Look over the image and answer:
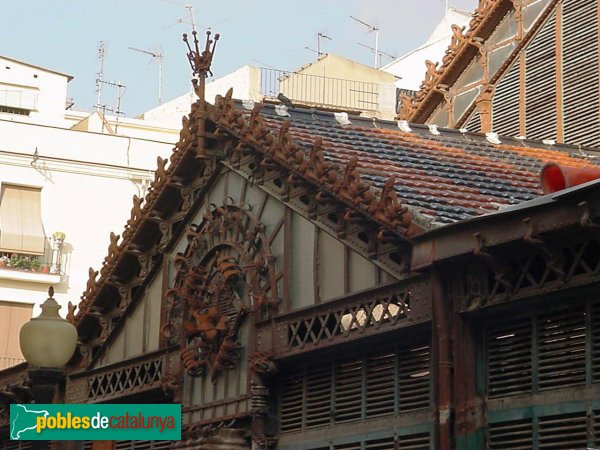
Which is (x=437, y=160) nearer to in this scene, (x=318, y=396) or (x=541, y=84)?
(x=318, y=396)

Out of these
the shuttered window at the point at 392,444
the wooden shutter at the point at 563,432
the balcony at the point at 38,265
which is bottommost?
the wooden shutter at the point at 563,432

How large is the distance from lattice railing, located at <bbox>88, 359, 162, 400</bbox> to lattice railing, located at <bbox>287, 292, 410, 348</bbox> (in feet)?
12.3

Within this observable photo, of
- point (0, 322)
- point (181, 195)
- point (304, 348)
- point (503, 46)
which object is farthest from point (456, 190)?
point (0, 322)

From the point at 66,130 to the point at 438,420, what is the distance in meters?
30.7

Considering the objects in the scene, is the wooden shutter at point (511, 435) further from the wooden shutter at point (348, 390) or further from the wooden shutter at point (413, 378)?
the wooden shutter at point (348, 390)

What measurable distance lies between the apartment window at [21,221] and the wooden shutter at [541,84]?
20.6m

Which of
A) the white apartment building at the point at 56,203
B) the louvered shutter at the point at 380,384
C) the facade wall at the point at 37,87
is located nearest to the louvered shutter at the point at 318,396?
the louvered shutter at the point at 380,384

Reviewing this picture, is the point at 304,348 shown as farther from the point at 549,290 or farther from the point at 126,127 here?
→ the point at 126,127

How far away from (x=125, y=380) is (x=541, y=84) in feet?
30.6

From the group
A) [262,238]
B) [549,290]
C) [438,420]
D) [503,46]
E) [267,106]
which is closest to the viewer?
[549,290]

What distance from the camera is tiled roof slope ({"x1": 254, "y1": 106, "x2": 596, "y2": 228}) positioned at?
54.9 feet

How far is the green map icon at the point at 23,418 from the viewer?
61.8 ft

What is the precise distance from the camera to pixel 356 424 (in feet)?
55.8

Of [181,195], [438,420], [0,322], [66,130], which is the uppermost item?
[66,130]
